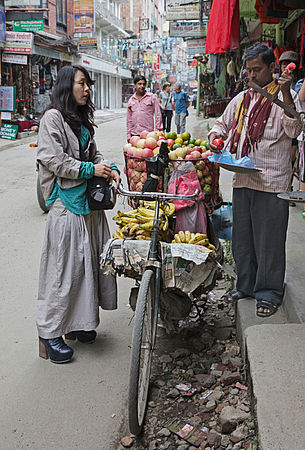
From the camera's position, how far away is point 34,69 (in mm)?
23984

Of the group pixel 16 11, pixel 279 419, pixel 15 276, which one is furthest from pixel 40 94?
pixel 279 419

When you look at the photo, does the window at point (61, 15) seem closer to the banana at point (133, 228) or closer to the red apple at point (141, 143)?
the red apple at point (141, 143)

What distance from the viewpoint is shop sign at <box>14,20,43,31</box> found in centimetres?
1919

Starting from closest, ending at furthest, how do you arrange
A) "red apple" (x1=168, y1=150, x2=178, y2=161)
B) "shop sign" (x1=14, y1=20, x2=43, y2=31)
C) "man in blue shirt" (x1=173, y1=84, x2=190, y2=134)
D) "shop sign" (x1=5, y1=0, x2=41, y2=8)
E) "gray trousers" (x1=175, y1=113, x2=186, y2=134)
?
"red apple" (x1=168, y1=150, x2=178, y2=161), "man in blue shirt" (x1=173, y1=84, x2=190, y2=134), "gray trousers" (x1=175, y1=113, x2=186, y2=134), "shop sign" (x1=5, y1=0, x2=41, y2=8), "shop sign" (x1=14, y1=20, x2=43, y2=31)

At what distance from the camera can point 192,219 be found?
3650 mm

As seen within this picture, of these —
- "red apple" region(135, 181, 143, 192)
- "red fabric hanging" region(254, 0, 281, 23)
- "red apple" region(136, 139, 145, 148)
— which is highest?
"red fabric hanging" region(254, 0, 281, 23)

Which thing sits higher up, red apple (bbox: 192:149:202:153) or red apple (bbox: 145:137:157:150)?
red apple (bbox: 145:137:157:150)

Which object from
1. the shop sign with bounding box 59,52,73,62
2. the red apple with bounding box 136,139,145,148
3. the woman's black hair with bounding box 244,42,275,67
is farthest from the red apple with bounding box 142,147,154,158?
the shop sign with bounding box 59,52,73,62

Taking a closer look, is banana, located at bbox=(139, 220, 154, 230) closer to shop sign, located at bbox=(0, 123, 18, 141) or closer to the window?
shop sign, located at bbox=(0, 123, 18, 141)

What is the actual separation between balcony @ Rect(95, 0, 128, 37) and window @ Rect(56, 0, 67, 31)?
8223mm

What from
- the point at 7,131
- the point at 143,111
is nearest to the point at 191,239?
the point at 143,111

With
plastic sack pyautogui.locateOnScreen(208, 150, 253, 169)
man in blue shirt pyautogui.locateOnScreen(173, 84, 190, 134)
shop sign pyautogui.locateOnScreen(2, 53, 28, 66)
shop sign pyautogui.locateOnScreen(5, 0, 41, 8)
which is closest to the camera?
plastic sack pyautogui.locateOnScreen(208, 150, 253, 169)

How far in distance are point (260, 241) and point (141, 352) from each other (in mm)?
1351

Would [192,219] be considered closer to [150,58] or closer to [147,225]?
[147,225]
